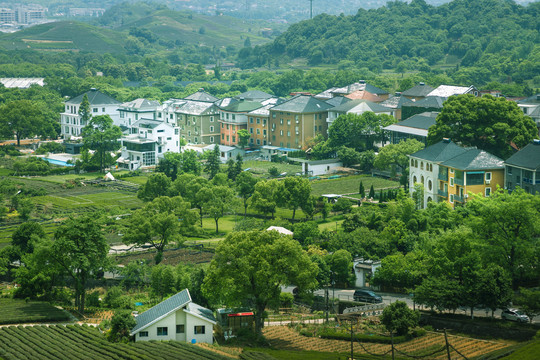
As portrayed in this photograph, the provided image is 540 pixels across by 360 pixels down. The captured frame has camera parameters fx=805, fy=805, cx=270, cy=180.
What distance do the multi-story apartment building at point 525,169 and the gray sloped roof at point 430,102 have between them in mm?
26881

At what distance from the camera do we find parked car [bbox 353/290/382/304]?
36.5 meters

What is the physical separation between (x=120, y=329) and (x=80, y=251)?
6.43 metres

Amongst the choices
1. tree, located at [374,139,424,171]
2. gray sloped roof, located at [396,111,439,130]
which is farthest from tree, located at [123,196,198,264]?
gray sloped roof, located at [396,111,439,130]

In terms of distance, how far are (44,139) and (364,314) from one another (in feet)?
188

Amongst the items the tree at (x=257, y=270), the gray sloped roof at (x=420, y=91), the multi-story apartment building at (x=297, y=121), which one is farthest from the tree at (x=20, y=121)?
the tree at (x=257, y=270)

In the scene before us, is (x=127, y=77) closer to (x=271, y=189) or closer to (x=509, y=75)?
(x=509, y=75)

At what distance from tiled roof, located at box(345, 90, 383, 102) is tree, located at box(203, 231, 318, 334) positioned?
5113 centimetres

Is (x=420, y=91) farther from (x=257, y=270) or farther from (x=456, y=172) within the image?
(x=257, y=270)

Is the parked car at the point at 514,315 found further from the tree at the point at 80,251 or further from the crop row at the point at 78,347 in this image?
the tree at the point at 80,251

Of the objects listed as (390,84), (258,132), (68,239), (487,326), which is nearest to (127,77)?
(390,84)

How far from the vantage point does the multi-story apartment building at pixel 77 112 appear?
278ft

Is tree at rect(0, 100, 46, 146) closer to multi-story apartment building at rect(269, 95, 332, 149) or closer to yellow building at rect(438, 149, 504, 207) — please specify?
multi-story apartment building at rect(269, 95, 332, 149)

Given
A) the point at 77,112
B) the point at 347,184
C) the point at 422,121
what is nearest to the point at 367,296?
the point at 347,184

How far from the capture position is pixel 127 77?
133000 millimetres
